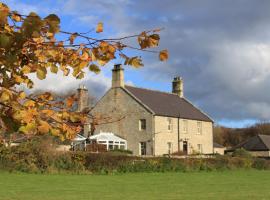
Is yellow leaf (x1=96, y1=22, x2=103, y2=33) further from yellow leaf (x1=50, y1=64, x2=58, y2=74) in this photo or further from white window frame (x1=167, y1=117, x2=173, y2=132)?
white window frame (x1=167, y1=117, x2=173, y2=132)

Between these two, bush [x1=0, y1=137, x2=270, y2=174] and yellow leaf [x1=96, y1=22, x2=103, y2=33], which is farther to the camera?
bush [x1=0, y1=137, x2=270, y2=174]

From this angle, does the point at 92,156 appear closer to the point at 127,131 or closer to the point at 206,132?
the point at 127,131

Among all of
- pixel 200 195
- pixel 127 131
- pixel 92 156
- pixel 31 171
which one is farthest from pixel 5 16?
pixel 127 131

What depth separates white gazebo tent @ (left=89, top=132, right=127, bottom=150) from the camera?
47.9m

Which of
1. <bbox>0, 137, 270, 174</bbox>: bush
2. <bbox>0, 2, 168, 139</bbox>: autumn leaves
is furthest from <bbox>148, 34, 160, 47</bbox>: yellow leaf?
<bbox>0, 137, 270, 174</bbox>: bush

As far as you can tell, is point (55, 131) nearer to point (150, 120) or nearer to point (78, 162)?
point (78, 162)

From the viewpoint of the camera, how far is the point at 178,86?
199 feet

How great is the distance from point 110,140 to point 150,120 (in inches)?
186

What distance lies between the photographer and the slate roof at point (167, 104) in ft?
167

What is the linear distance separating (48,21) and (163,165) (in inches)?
1233

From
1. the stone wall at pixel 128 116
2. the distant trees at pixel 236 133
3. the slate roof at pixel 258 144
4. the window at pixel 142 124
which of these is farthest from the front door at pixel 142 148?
the distant trees at pixel 236 133

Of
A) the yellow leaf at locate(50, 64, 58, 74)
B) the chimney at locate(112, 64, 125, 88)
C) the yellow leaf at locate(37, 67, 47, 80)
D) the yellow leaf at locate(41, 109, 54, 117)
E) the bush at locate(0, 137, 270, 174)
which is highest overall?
the chimney at locate(112, 64, 125, 88)

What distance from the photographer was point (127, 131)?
50.6m

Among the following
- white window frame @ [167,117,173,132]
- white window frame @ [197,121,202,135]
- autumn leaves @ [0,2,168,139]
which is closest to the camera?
autumn leaves @ [0,2,168,139]
